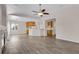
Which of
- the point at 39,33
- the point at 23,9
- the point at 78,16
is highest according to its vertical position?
the point at 23,9

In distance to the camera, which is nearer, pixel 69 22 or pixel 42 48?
pixel 42 48

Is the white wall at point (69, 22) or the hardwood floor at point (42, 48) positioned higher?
the white wall at point (69, 22)

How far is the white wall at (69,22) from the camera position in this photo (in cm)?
652

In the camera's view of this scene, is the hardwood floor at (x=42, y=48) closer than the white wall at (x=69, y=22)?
Yes

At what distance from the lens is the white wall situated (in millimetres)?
6520

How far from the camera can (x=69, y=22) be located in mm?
7168

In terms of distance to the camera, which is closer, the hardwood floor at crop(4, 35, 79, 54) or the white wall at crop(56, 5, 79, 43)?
the hardwood floor at crop(4, 35, 79, 54)

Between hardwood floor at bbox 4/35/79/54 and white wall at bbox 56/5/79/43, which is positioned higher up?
white wall at bbox 56/5/79/43

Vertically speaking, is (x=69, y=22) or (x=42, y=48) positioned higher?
(x=69, y=22)
